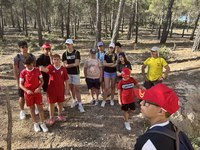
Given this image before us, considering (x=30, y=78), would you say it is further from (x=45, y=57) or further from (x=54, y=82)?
(x=45, y=57)

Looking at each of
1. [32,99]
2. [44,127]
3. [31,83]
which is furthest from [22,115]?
[31,83]

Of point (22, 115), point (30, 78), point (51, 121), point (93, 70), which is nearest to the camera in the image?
point (30, 78)

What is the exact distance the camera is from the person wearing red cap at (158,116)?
6.61 feet

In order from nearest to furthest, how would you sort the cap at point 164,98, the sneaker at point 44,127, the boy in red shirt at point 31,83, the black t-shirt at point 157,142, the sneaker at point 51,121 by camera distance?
the black t-shirt at point 157,142
the cap at point 164,98
the boy in red shirt at point 31,83
the sneaker at point 44,127
the sneaker at point 51,121

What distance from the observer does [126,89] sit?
6.00m

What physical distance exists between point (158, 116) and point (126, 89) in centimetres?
377

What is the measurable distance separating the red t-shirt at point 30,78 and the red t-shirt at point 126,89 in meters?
1.97

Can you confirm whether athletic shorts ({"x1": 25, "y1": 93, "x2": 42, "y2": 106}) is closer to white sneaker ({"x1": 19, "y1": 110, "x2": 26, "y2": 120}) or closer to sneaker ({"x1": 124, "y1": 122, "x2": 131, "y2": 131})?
white sneaker ({"x1": 19, "y1": 110, "x2": 26, "y2": 120})

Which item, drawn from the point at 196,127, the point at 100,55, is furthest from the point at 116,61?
the point at 196,127

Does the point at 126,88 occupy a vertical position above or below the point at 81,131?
above

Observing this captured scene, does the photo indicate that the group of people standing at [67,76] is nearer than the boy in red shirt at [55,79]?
Yes

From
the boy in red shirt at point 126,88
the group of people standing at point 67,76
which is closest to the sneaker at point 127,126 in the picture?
the group of people standing at point 67,76

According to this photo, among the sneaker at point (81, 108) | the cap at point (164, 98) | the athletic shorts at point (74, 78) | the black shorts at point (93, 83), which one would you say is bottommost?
the sneaker at point (81, 108)

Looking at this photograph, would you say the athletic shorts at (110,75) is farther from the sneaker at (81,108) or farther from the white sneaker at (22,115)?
the white sneaker at (22,115)
